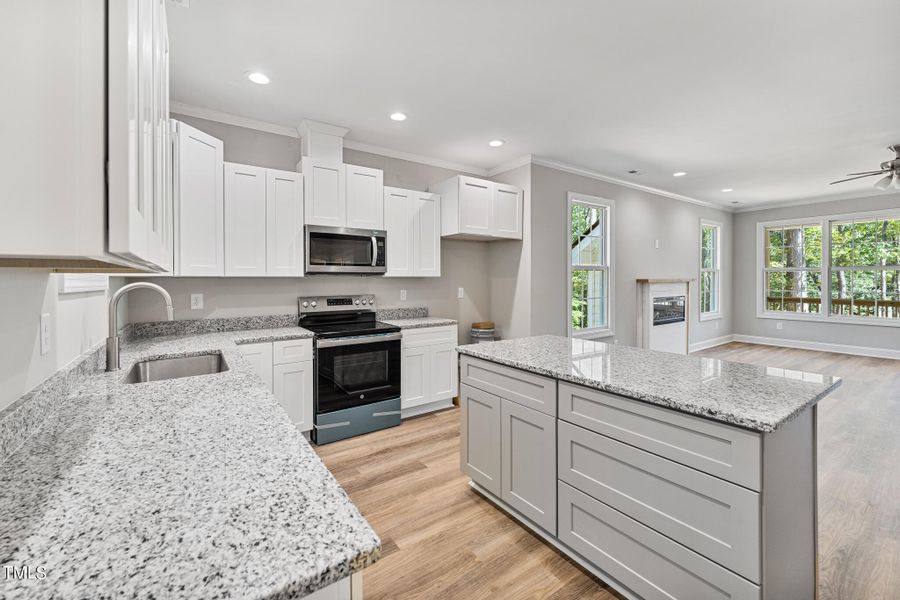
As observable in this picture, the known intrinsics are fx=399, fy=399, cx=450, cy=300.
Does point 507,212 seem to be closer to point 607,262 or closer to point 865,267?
point 607,262

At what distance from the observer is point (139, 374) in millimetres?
2012

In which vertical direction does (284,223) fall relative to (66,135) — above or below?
above

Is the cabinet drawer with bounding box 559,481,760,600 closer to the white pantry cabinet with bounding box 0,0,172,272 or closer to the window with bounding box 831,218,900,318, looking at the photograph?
the white pantry cabinet with bounding box 0,0,172,272

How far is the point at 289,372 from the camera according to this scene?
2.98 metres

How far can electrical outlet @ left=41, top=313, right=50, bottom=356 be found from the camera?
1.14 meters

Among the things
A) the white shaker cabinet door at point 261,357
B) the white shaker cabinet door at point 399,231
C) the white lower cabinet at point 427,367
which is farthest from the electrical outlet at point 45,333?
the white shaker cabinet door at point 399,231

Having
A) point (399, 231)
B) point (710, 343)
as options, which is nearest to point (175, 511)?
point (399, 231)

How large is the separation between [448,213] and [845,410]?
4353 mm

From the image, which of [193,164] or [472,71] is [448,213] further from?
[193,164]

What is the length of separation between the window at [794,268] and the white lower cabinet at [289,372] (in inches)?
325

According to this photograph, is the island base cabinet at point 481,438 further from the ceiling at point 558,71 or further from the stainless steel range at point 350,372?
the ceiling at point 558,71

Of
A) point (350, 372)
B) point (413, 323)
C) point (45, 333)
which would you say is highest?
point (45, 333)

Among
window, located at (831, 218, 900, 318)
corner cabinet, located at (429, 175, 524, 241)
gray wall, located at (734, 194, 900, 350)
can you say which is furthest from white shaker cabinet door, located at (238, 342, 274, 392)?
window, located at (831, 218, 900, 318)

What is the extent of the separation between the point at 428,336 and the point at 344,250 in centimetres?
108
